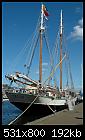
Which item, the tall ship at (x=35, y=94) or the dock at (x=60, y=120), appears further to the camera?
the tall ship at (x=35, y=94)

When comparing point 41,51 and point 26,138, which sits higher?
point 41,51

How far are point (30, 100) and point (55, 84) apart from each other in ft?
29.7

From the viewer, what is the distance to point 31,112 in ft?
112

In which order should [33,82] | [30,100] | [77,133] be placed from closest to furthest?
[77,133] < [30,100] < [33,82]

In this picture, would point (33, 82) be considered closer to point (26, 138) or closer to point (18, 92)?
point (18, 92)

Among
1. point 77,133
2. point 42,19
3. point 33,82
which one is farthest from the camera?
point 42,19

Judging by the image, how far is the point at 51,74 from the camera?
39812mm

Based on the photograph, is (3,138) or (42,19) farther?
(42,19)

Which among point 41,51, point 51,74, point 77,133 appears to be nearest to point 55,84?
point 51,74

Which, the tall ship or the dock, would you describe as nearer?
the dock

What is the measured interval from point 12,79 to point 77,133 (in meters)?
22.9

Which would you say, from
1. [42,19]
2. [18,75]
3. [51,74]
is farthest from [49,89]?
[42,19]

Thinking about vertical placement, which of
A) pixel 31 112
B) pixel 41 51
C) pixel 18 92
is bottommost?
pixel 31 112

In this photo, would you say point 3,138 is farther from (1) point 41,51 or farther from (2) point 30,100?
(1) point 41,51
